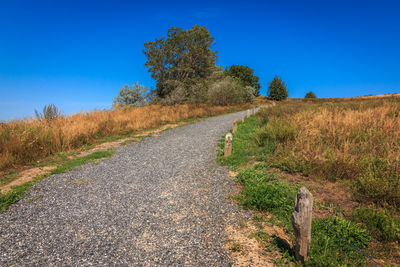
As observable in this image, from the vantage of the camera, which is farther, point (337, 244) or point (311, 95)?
point (311, 95)

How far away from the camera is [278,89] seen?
72125 millimetres

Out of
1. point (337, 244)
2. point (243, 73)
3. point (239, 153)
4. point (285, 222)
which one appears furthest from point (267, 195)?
point (243, 73)

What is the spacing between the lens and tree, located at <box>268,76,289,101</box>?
72.1 m

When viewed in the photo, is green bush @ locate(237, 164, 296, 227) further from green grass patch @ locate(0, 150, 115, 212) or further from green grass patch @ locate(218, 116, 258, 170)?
green grass patch @ locate(0, 150, 115, 212)

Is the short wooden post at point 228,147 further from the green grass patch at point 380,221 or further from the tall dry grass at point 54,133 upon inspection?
the tall dry grass at point 54,133

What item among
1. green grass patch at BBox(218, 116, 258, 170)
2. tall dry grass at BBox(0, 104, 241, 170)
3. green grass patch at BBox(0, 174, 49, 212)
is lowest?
green grass patch at BBox(0, 174, 49, 212)

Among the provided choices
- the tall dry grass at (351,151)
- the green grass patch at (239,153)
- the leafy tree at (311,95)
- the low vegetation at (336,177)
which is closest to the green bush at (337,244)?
the low vegetation at (336,177)

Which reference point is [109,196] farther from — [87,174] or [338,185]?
[338,185]

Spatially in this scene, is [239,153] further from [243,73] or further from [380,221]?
[243,73]

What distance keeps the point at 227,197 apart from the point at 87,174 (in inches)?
197

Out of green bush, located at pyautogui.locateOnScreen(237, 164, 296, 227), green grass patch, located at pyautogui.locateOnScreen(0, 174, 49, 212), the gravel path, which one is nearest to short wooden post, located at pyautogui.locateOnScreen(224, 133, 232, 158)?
the gravel path

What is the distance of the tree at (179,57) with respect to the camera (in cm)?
3197

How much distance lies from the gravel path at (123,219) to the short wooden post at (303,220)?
1179mm

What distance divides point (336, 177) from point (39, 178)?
901 cm
